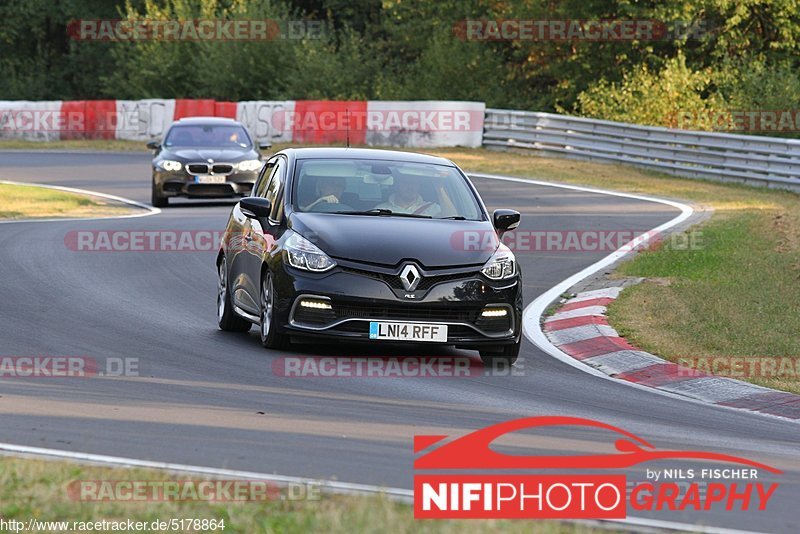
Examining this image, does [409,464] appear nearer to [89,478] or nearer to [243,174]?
[89,478]

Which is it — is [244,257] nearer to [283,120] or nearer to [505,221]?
[505,221]

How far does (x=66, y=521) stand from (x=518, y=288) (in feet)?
19.6

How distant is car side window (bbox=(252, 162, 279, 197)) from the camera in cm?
1289

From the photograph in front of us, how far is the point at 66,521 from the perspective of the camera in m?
5.70

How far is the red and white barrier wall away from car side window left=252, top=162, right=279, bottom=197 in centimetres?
2459

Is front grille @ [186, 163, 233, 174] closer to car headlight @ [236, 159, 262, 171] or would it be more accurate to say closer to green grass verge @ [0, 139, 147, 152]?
car headlight @ [236, 159, 262, 171]

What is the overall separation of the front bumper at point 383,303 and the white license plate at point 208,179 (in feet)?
48.9

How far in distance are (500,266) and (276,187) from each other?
2212mm

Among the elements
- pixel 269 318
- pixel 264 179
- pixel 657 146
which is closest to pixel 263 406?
pixel 269 318

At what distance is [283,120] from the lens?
40.5m

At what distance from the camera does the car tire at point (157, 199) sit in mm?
25875

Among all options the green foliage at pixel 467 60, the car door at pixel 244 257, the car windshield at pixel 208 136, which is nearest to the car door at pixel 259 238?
the car door at pixel 244 257

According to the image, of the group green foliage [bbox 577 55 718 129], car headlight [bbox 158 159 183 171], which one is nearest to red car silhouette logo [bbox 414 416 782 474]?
car headlight [bbox 158 159 183 171]

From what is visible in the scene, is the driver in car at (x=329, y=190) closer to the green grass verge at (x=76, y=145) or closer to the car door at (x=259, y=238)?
the car door at (x=259, y=238)
